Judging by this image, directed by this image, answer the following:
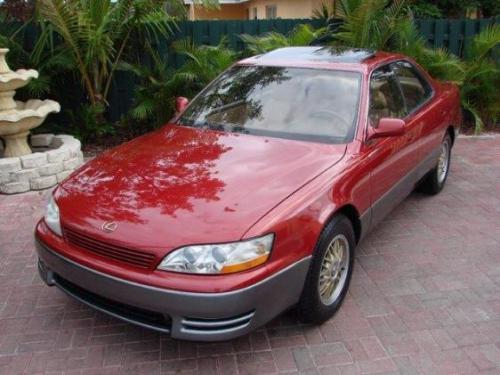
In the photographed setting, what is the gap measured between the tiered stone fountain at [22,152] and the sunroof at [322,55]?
3.01 meters

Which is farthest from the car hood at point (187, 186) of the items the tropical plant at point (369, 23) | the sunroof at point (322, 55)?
the tropical plant at point (369, 23)

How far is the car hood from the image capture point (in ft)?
8.96

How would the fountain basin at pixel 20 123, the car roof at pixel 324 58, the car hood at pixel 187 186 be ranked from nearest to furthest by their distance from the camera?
the car hood at pixel 187 186 < the car roof at pixel 324 58 < the fountain basin at pixel 20 123

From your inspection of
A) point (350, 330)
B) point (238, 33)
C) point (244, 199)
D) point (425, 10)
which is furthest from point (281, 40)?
point (425, 10)

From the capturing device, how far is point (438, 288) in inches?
149

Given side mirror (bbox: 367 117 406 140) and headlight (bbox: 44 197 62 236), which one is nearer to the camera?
headlight (bbox: 44 197 62 236)

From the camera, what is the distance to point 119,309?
2.89 m

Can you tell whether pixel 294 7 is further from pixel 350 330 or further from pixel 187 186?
pixel 350 330

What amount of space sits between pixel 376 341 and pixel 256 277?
1064 mm

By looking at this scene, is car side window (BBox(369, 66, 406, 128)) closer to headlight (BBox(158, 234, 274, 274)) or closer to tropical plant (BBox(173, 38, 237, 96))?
headlight (BBox(158, 234, 274, 274))

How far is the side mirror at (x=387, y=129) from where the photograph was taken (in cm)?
364

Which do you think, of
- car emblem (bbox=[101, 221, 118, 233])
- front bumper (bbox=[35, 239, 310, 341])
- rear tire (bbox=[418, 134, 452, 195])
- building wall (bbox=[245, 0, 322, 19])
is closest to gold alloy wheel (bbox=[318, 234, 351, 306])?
front bumper (bbox=[35, 239, 310, 341])

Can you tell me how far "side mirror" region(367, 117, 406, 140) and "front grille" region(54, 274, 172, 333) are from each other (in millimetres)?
1978

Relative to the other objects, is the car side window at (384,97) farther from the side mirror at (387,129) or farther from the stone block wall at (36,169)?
the stone block wall at (36,169)
